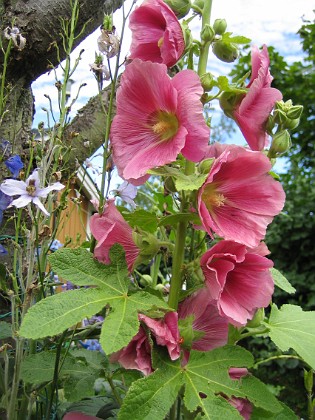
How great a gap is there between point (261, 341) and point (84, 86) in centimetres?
372

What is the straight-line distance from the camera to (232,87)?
2.72 feet

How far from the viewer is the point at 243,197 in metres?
0.80

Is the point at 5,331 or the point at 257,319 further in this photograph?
the point at 5,331

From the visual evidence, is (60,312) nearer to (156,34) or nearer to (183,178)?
(183,178)

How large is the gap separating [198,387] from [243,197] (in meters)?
0.26

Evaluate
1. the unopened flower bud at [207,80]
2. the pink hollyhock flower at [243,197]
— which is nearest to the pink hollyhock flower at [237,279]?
the pink hollyhock flower at [243,197]

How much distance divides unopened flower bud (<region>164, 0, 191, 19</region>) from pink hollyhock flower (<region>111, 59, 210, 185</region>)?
14 centimetres

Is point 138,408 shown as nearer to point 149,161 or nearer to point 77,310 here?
point 77,310

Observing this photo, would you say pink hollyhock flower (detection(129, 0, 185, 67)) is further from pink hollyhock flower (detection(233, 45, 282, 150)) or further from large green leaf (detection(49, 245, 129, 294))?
large green leaf (detection(49, 245, 129, 294))

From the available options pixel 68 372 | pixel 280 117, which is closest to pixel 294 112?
pixel 280 117

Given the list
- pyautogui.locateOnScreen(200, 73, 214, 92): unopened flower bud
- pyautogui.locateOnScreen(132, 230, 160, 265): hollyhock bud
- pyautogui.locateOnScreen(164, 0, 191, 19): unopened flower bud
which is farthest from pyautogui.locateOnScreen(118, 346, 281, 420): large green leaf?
pyautogui.locateOnScreen(164, 0, 191, 19): unopened flower bud

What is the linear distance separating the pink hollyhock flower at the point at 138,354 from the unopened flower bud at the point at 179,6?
468mm

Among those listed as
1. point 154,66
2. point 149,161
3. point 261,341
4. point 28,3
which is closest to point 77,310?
point 149,161

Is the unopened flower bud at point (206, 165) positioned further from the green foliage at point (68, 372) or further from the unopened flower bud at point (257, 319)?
the green foliage at point (68, 372)
